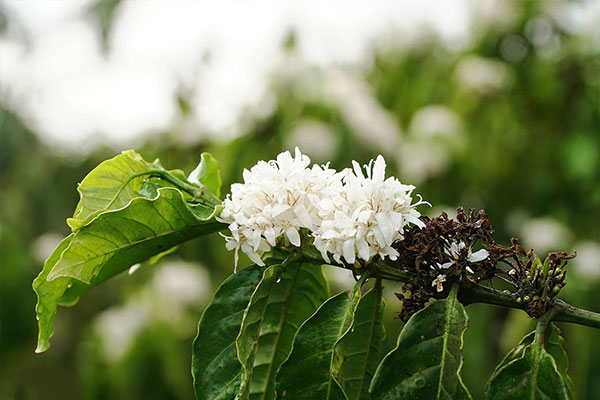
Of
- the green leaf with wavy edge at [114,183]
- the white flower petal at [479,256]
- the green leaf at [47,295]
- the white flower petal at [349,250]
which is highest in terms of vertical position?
the white flower petal at [479,256]

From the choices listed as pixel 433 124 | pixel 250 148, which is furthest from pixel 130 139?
pixel 433 124

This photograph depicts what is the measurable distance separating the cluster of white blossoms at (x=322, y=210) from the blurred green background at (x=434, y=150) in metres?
1.95

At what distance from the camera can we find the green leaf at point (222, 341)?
58 cm

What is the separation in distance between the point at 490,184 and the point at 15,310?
242 cm

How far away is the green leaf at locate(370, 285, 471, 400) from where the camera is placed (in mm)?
517

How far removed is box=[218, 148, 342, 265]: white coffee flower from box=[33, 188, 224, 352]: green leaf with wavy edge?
0.10 feet

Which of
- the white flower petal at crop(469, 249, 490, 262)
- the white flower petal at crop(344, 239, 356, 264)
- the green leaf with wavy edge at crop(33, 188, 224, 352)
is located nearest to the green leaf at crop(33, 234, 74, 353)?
the green leaf with wavy edge at crop(33, 188, 224, 352)

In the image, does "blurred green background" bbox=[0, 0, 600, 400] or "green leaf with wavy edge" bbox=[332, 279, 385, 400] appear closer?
"green leaf with wavy edge" bbox=[332, 279, 385, 400]

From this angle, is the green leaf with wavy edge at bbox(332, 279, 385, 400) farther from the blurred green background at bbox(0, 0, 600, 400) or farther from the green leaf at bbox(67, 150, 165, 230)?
the blurred green background at bbox(0, 0, 600, 400)

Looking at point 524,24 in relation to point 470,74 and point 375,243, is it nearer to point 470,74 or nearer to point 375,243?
point 470,74

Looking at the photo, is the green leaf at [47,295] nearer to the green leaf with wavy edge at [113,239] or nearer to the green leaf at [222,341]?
the green leaf with wavy edge at [113,239]

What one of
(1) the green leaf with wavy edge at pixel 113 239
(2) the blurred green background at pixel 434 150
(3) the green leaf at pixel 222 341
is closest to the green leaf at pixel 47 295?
(1) the green leaf with wavy edge at pixel 113 239

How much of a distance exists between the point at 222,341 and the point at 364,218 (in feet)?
0.59

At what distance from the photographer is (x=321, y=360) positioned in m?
0.55
